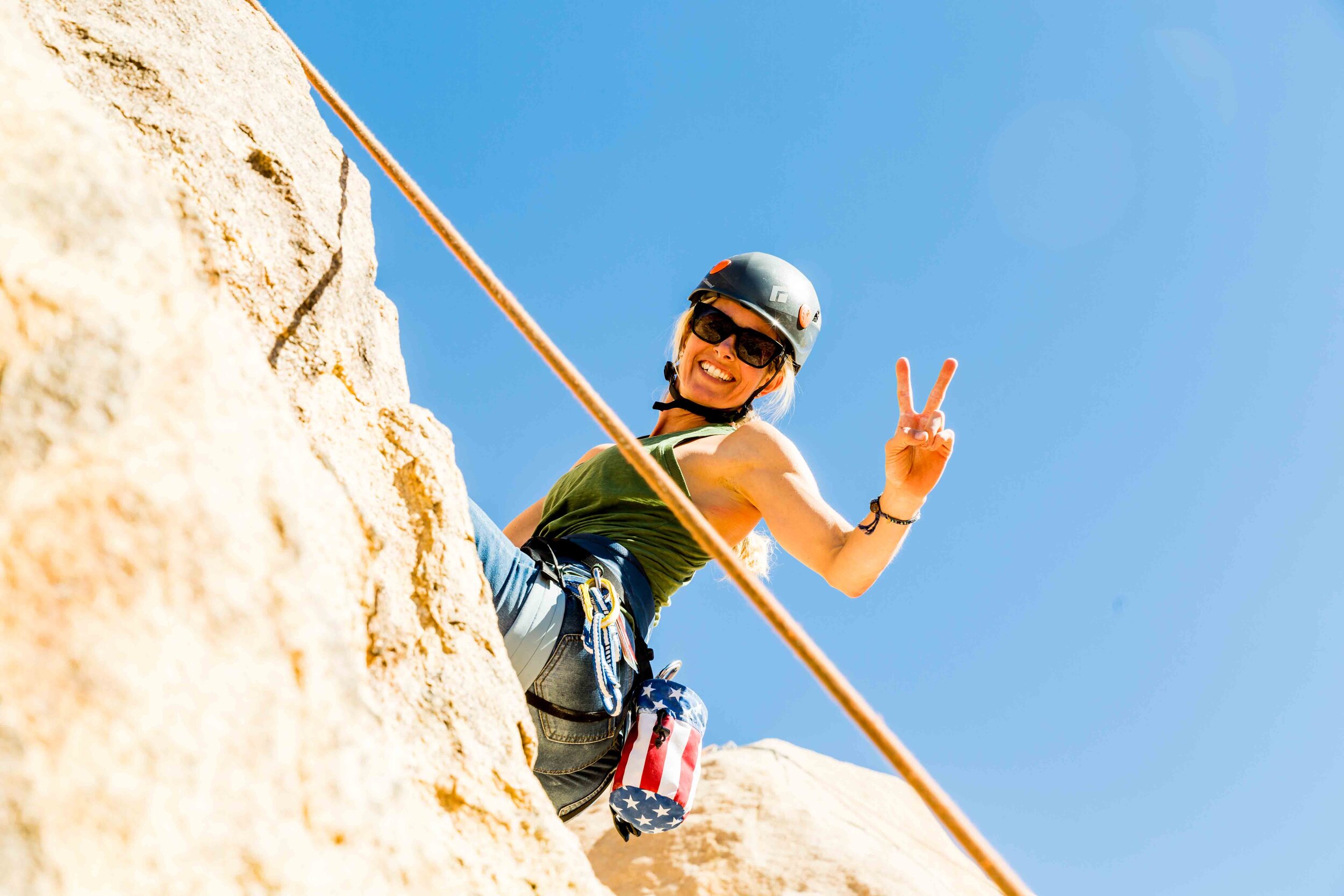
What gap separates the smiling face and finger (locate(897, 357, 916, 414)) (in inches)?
47.3

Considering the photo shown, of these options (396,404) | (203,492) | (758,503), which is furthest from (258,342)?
(758,503)

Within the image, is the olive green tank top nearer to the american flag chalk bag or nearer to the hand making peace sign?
the american flag chalk bag

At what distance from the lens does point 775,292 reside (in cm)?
412

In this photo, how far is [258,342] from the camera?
1.52m

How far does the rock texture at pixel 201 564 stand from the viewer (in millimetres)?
914

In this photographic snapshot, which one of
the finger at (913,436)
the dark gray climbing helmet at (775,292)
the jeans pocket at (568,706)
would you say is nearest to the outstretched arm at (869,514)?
the finger at (913,436)

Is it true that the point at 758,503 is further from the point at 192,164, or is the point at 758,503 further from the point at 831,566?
the point at 192,164

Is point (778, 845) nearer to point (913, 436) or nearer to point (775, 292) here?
point (775, 292)

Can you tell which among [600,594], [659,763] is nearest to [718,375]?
[600,594]

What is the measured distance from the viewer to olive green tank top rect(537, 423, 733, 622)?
278 centimetres

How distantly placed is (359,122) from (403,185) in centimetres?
24

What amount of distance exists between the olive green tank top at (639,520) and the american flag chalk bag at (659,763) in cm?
39

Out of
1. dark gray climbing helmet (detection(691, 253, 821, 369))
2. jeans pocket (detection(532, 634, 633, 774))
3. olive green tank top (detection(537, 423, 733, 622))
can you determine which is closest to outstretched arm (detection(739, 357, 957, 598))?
olive green tank top (detection(537, 423, 733, 622))

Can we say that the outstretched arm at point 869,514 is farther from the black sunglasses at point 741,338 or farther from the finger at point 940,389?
the black sunglasses at point 741,338
